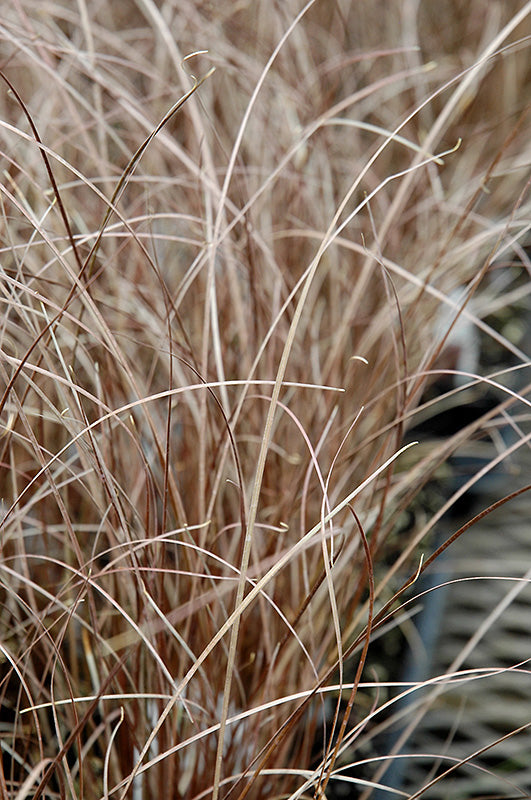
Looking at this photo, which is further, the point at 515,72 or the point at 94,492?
the point at 515,72

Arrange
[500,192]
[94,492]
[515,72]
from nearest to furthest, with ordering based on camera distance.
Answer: [94,492] → [500,192] → [515,72]

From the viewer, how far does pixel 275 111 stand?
67 cm

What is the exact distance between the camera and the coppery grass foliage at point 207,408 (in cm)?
34

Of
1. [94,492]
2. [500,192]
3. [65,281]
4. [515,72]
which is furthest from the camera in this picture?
[515,72]

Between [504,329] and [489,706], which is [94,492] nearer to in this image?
[489,706]

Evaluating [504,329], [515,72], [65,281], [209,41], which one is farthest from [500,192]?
[65,281]

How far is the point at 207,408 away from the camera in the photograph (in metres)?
0.43

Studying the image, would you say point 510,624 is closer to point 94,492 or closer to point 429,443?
point 429,443

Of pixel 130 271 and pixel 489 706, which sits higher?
pixel 130 271

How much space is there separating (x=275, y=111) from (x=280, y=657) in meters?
0.43

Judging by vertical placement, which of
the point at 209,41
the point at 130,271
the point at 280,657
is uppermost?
the point at 209,41

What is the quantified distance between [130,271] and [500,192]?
→ 0.44 meters

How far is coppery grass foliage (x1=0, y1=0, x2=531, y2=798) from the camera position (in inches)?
13.5

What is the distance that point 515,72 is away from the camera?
3.23 ft
